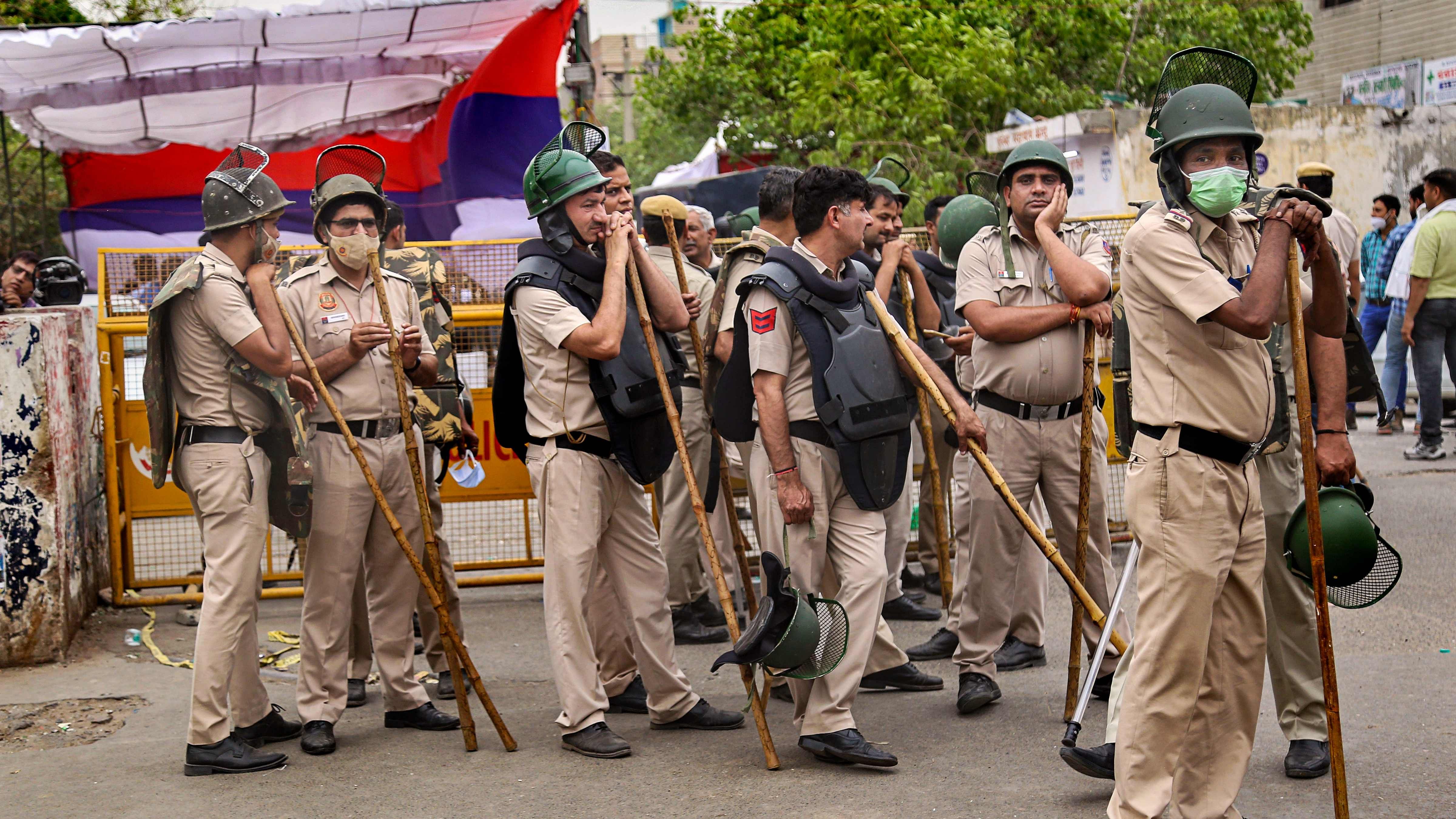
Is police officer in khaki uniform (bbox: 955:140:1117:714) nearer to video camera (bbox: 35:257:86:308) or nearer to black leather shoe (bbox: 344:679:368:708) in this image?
black leather shoe (bbox: 344:679:368:708)

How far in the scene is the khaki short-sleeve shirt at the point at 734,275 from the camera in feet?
18.3

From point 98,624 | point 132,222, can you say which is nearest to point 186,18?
point 132,222

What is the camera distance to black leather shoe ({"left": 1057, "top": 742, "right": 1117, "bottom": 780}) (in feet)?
13.9

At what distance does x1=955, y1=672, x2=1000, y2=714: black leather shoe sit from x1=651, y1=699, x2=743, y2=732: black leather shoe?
2.91 ft

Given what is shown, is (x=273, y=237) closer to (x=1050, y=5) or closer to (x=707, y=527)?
(x=707, y=527)

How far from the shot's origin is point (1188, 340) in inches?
145

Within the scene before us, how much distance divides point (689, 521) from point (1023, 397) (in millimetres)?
2142

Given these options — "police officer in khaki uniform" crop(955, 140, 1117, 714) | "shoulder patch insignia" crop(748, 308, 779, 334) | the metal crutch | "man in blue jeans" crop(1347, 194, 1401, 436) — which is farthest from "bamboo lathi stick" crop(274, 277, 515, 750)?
"man in blue jeans" crop(1347, 194, 1401, 436)

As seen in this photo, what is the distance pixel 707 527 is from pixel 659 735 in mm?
921

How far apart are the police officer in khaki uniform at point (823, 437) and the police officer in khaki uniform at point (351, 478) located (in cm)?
146

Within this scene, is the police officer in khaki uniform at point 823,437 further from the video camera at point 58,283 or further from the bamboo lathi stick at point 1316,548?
the video camera at point 58,283

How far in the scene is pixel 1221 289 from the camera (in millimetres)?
3502

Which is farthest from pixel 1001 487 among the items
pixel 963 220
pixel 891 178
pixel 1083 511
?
pixel 891 178

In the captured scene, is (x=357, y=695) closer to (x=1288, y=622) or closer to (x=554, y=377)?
(x=554, y=377)
